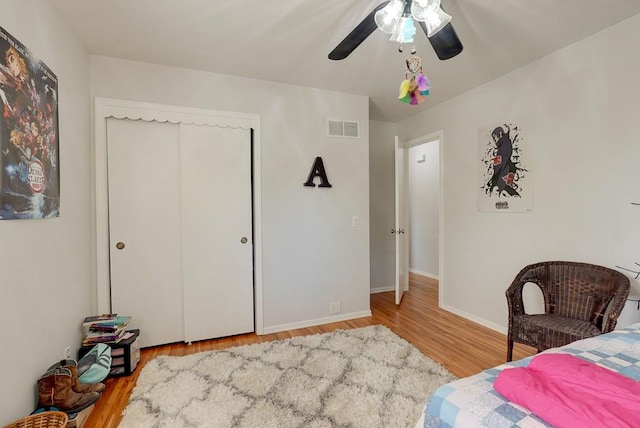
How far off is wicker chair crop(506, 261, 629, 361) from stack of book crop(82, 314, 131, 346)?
114 inches

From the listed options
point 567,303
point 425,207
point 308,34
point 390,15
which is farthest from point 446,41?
point 425,207

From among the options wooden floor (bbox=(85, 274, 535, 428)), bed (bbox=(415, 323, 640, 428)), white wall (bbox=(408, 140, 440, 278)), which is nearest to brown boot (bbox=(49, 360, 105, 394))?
wooden floor (bbox=(85, 274, 535, 428))

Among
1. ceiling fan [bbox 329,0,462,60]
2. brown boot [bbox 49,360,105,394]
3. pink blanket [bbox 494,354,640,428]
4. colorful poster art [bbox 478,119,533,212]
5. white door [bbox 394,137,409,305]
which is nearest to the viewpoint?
pink blanket [bbox 494,354,640,428]

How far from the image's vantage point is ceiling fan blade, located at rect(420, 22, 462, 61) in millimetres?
1513

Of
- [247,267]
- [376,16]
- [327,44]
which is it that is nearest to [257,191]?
[247,267]

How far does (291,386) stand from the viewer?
1.99m

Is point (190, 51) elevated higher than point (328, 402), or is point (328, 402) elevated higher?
point (190, 51)

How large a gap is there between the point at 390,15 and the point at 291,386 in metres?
2.27

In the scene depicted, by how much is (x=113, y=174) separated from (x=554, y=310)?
3.67 m

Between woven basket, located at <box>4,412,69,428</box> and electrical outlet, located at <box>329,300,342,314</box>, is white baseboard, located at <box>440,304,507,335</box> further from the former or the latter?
woven basket, located at <box>4,412,69,428</box>

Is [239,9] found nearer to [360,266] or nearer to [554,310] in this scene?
[360,266]

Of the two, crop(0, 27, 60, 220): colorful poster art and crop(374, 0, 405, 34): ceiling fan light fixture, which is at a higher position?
crop(374, 0, 405, 34): ceiling fan light fixture

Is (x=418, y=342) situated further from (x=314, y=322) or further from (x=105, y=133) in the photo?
(x=105, y=133)

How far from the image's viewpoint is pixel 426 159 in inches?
212
